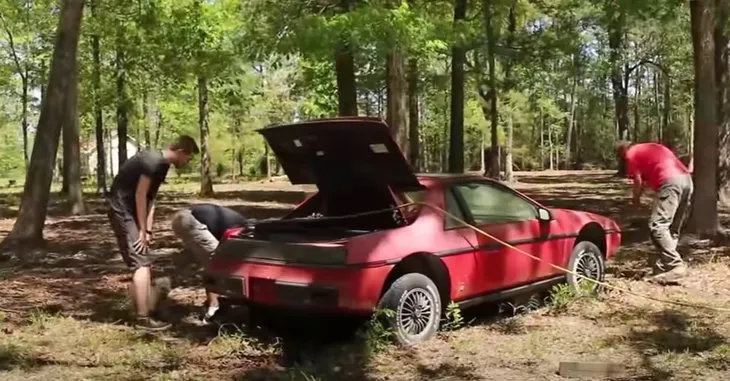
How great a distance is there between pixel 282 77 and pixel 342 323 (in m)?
42.5

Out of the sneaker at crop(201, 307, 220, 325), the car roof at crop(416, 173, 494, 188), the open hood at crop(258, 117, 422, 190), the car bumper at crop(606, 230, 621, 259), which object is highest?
the open hood at crop(258, 117, 422, 190)

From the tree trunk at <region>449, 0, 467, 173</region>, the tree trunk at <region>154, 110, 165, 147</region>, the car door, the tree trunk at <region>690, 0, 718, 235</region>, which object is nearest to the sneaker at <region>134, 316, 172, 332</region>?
the car door

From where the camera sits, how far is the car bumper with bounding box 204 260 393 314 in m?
5.76

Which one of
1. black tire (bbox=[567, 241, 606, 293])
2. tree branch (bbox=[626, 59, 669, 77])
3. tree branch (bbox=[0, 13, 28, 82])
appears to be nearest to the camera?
black tire (bbox=[567, 241, 606, 293])

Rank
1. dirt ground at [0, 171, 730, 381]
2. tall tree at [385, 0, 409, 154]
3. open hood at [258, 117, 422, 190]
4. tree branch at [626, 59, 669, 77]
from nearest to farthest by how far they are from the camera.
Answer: dirt ground at [0, 171, 730, 381] < open hood at [258, 117, 422, 190] < tall tree at [385, 0, 409, 154] < tree branch at [626, 59, 669, 77]

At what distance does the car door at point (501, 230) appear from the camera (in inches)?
267

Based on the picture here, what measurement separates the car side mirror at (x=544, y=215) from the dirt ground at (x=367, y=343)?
82cm

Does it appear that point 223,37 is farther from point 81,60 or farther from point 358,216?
point 358,216

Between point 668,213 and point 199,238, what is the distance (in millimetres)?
4882

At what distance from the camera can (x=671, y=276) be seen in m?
8.38

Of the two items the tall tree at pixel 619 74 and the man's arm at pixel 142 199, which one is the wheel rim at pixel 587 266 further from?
the tall tree at pixel 619 74

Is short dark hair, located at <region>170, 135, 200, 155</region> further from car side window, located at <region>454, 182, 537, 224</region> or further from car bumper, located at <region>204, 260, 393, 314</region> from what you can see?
car side window, located at <region>454, 182, 537, 224</region>

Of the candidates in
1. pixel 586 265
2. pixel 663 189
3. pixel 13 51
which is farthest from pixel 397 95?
pixel 13 51

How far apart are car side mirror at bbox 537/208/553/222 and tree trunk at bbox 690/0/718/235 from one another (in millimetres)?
4309
